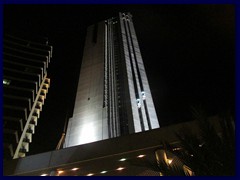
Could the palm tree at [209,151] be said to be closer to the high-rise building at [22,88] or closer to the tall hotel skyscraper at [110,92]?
the tall hotel skyscraper at [110,92]

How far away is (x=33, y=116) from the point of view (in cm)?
3194

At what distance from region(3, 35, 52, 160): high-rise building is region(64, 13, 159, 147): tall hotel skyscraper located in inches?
223

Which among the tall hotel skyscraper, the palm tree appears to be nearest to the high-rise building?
the tall hotel skyscraper

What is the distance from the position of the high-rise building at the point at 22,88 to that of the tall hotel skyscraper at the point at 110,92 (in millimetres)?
5665

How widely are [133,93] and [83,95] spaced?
4.61 meters

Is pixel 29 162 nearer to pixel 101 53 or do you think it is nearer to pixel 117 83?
pixel 117 83

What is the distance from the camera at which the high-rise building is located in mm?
25500

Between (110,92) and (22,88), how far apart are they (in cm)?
984

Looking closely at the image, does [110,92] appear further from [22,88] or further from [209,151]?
[209,151]

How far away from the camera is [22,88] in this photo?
29141mm

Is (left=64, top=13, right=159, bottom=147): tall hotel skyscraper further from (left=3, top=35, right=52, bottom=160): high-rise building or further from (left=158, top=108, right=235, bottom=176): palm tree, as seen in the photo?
(left=158, top=108, right=235, bottom=176): palm tree

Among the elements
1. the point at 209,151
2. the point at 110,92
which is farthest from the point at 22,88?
the point at 209,151

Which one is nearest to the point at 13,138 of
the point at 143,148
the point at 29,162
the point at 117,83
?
the point at 117,83

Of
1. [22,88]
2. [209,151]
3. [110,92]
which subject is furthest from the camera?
[22,88]
